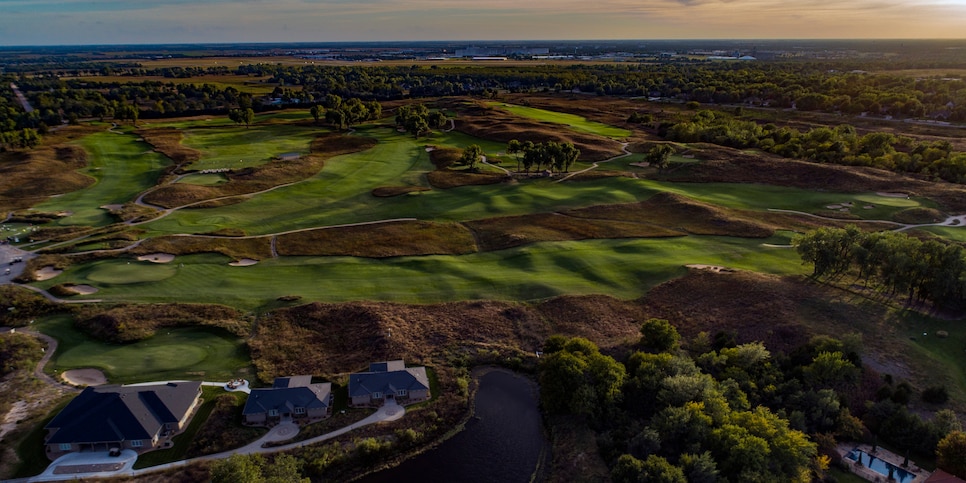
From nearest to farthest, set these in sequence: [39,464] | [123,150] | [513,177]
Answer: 1. [39,464]
2. [513,177]
3. [123,150]

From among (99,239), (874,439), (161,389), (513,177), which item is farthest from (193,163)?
(874,439)

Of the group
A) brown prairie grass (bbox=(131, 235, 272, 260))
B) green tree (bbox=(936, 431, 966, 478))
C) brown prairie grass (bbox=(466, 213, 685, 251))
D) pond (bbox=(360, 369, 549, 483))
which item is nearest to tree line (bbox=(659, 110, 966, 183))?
brown prairie grass (bbox=(466, 213, 685, 251))

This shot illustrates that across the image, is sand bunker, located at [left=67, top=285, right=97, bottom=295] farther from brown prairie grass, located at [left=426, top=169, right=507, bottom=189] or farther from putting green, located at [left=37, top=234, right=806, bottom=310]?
brown prairie grass, located at [left=426, top=169, right=507, bottom=189]

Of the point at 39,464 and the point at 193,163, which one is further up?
the point at 193,163

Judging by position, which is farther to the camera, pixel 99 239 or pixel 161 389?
pixel 99 239

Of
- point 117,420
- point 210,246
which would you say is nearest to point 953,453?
point 117,420

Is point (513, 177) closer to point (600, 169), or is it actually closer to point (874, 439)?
point (600, 169)

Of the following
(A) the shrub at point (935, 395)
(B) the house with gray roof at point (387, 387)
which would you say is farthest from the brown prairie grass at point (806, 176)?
(B) the house with gray roof at point (387, 387)

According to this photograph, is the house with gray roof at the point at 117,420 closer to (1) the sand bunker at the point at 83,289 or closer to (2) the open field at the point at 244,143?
(1) the sand bunker at the point at 83,289
